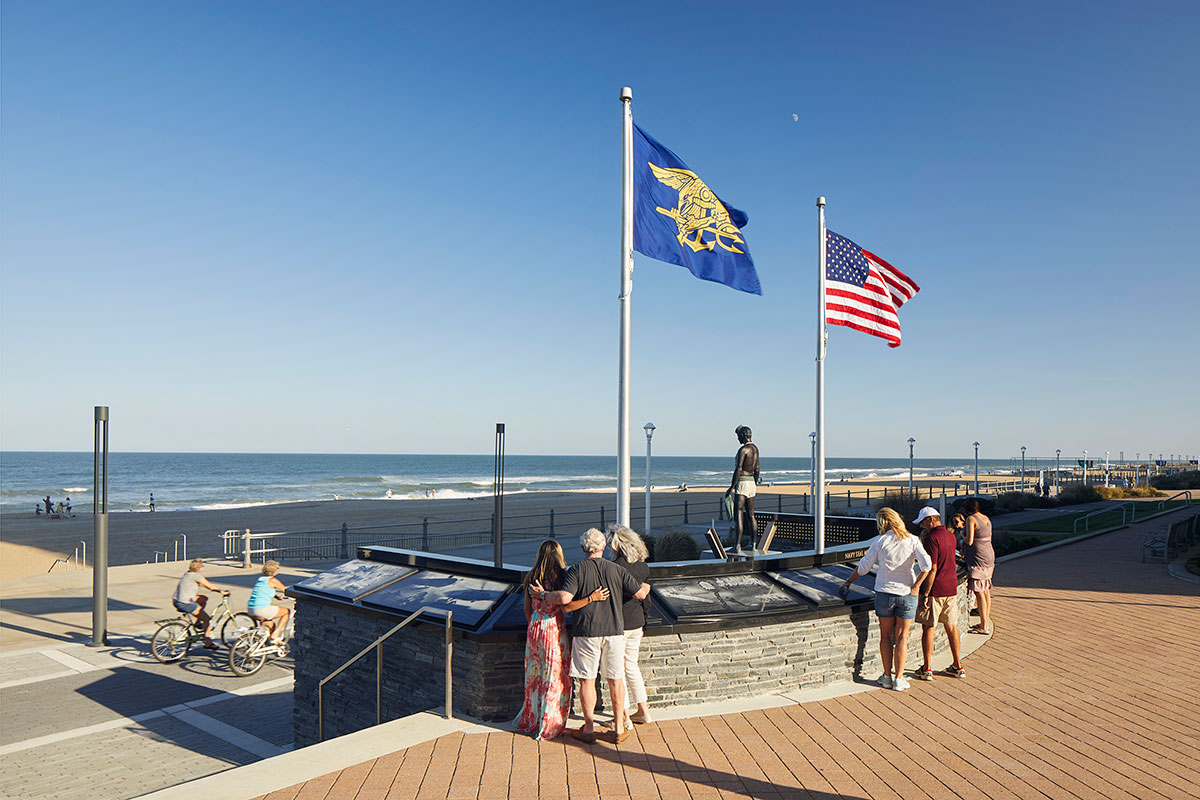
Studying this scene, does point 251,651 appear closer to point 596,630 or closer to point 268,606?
point 268,606

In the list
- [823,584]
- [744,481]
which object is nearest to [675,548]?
[744,481]

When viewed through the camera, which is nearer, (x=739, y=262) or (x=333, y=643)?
(x=333, y=643)

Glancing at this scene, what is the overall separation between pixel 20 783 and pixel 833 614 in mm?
7664

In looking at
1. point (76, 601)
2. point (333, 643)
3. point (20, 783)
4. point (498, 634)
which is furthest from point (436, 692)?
point (76, 601)

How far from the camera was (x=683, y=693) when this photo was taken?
243 inches

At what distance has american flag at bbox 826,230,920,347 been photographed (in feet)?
31.0

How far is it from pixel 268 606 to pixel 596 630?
7.31m

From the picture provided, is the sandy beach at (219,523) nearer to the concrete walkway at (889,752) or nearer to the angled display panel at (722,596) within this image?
the angled display panel at (722,596)

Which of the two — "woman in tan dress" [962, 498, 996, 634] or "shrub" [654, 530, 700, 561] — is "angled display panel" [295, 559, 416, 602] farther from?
"shrub" [654, 530, 700, 561]

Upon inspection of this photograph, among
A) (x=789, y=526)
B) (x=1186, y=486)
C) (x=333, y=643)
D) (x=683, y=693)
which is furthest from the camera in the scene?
(x=1186, y=486)

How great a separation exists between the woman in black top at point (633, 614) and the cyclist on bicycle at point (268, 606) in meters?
6.77

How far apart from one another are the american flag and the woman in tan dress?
8.03 feet

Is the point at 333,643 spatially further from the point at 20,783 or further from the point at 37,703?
the point at 37,703

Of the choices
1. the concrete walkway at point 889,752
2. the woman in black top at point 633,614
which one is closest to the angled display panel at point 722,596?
the woman in black top at point 633,614
